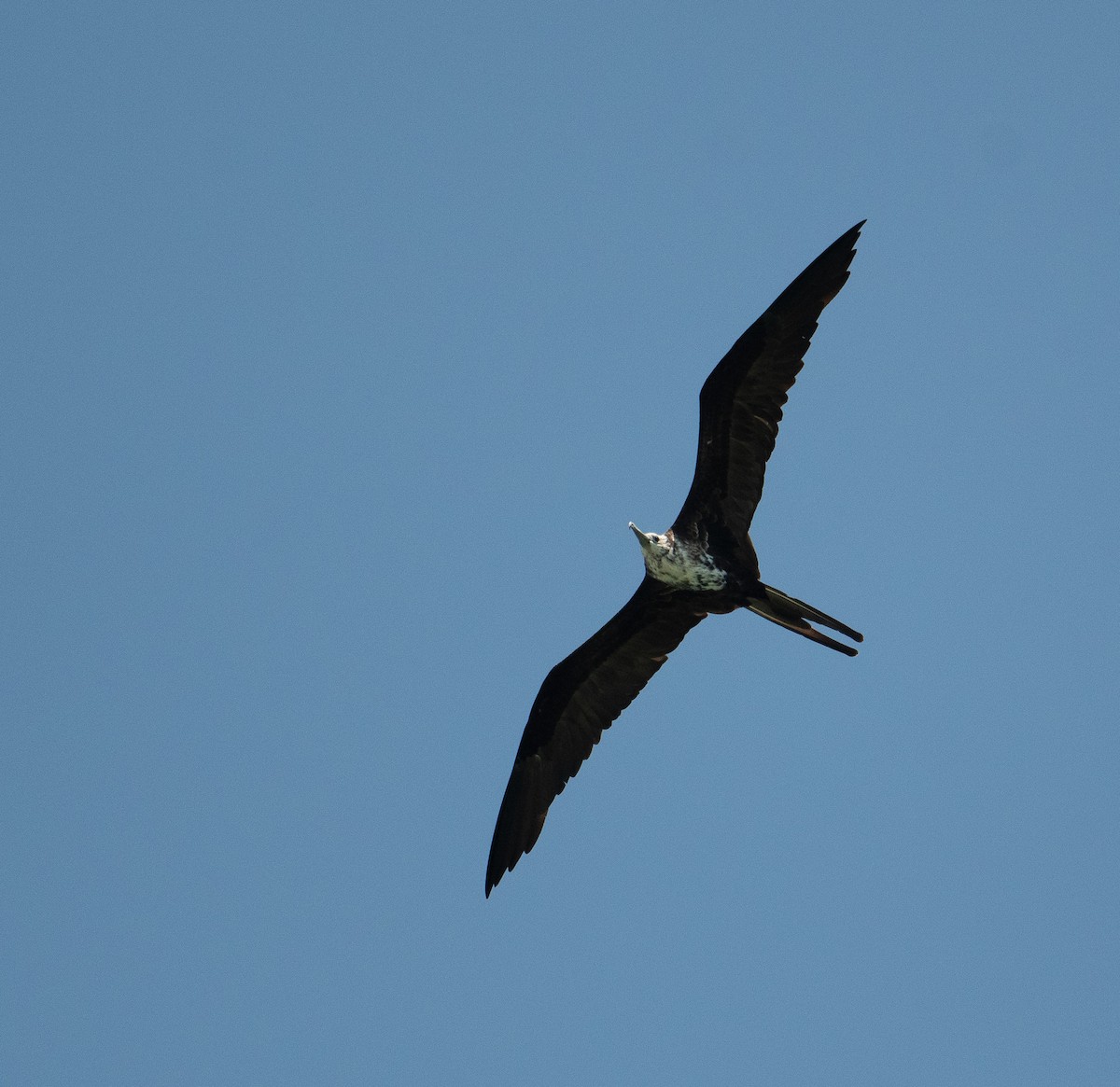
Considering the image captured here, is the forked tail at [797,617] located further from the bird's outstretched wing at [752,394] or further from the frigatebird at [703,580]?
the bird's outstretched wing at [752,394]

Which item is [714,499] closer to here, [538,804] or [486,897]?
[538,804]

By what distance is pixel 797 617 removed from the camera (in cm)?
1165

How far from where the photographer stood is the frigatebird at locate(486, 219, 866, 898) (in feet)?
37.2

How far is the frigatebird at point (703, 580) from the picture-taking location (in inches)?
446

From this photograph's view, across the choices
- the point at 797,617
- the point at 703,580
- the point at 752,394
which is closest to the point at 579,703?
the point at 703,580

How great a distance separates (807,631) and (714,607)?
1.01m

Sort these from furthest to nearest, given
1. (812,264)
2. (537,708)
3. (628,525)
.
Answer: (537,708)
(628,525)
(812,264)

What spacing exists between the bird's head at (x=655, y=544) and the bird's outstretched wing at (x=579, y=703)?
1.48 feet

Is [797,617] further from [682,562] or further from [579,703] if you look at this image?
[579,703]

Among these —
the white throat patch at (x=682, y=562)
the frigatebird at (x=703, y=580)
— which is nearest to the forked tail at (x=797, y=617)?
Result: the frigatebird at (x=703, y=580)

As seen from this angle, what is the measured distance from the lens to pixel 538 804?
13.0 metres

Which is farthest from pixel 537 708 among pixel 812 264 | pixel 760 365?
pixel 812 264

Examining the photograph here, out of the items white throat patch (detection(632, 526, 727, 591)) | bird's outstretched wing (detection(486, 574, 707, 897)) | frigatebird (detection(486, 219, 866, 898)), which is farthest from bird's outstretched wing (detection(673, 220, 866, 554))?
bird's outstretched wing (detection(486, 574, 707, 897))

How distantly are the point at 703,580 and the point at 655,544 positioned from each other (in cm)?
52
